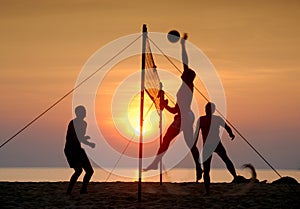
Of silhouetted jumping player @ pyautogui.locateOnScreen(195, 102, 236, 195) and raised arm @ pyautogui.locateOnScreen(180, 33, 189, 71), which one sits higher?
raised arm @ pyautogui.locateOnScreen(180, 33, 189, 71)

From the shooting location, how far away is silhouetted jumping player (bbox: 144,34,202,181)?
57.6 feet

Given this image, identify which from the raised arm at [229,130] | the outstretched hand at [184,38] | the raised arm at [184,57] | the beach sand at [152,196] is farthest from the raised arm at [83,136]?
the raised arm at [229,130]

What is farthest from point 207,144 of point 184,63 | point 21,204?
point 21,204

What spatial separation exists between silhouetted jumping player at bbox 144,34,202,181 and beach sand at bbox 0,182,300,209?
101 cm

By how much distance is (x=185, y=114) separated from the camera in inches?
693

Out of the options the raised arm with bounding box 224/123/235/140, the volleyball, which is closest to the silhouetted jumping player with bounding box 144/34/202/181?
the volleyball

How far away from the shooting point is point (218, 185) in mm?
20625

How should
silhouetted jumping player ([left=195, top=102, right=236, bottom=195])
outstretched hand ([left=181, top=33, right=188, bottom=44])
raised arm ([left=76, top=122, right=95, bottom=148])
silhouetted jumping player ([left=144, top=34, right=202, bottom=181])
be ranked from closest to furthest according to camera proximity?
silhouetted jumping player ([left=144, top=34, right=202, bottom=181]), raised arm ([left=76, top=122, right=95, bottom=148]), silhouetted jumping player ([left=195, top=102, right=236, bottom=195]), outstretched hand ([left=181, top=33, right=188, bottom=44])

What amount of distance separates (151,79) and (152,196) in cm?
333

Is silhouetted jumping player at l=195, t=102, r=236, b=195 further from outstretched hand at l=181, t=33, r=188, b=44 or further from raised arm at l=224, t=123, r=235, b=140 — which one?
outstretched hand at l=181, t=33, r=188, b=44

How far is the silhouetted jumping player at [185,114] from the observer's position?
17547 mm

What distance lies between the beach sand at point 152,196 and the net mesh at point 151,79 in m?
2.67

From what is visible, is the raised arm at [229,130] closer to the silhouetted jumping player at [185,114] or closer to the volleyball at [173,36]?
the silhouetted jumping player at [185,114]

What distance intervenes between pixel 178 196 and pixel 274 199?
2.51 metres
